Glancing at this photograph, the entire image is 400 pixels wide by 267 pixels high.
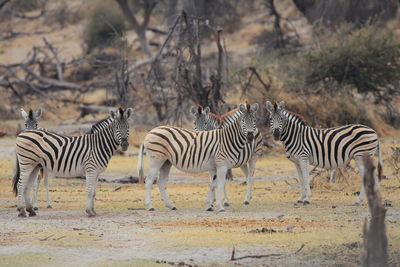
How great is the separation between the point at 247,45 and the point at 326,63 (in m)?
17.4

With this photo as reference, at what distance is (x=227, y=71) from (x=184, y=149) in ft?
22.6

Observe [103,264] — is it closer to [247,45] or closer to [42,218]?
[42,218]

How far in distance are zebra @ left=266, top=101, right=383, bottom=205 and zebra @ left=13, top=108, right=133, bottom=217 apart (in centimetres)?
285

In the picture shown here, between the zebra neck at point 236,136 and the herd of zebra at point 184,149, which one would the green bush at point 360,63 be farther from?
the zebra neck at point 236,136

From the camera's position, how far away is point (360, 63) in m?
26.8

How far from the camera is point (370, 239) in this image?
8281mm

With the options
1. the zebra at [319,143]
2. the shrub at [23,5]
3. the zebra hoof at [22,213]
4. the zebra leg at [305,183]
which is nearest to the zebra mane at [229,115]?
the zebra at [319,143]

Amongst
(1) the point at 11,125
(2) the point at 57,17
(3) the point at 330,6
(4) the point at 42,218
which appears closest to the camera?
(4) the point at 42,218

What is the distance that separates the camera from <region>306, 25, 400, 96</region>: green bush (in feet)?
87.0

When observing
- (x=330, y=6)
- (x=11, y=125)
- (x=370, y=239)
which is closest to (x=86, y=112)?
(x=11, y=125)

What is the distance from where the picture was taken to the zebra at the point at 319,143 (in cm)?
1444

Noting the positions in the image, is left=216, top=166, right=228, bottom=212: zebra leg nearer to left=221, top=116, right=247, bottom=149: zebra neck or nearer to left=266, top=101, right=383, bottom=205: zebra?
left=221, top=116, right=247, bottom=149: zebra neck

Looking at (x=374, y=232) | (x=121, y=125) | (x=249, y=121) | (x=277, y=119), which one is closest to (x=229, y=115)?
(x=277, y=119)

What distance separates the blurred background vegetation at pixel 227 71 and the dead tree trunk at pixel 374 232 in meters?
10.8
